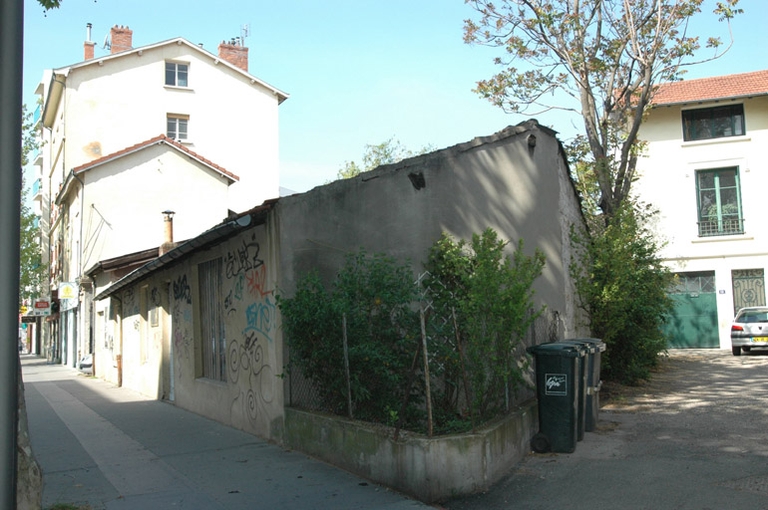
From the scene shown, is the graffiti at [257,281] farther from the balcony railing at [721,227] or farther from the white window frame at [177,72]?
the white window frame at [177,72]

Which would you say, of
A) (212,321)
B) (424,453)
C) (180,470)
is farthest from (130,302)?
(424,453)

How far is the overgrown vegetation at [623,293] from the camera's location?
11852mm

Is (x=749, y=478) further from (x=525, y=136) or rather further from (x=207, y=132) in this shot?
(x=207, y=132)

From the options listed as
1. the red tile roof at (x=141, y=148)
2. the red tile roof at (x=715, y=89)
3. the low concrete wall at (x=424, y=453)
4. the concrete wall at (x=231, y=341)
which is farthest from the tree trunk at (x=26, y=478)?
the red tile roof at (x=715, y=89)

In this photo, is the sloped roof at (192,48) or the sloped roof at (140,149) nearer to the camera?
the sloped roof at (140,149)

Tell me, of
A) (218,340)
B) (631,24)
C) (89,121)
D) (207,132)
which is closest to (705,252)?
(631,24)

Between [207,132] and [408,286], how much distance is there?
26021 millimetres

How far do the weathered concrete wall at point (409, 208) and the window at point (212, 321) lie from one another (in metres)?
2.68

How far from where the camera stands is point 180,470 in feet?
24.3

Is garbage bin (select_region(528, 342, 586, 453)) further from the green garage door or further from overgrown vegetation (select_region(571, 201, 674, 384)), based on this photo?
the green garage door

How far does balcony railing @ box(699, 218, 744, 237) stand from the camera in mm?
24438

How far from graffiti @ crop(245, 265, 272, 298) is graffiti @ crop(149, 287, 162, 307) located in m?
5.80

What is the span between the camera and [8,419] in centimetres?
283

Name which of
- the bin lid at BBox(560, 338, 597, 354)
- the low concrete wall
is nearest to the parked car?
the bin lid at BBox(560, 338, 597, 354)
